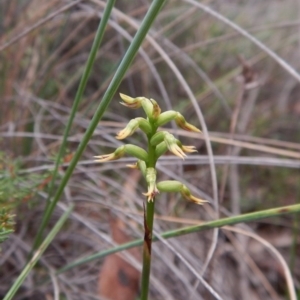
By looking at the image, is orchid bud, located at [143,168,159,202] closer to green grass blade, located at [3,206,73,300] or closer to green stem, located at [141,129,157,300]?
green stem, located at [141,129,157,300]

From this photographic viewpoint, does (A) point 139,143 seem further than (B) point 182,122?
Yes

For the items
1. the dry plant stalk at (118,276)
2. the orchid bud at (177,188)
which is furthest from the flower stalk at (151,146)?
the dry plant stalk at (118,276)

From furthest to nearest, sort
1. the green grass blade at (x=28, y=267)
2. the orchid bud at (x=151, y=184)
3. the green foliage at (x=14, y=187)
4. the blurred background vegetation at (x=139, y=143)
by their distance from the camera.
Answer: the blurred background vegetation at (x=139, y=143) < the green foliage at (x=14, y=187) < the green grass blade at (x=28, y=267) < the orchid bud at (x=151, y=184)

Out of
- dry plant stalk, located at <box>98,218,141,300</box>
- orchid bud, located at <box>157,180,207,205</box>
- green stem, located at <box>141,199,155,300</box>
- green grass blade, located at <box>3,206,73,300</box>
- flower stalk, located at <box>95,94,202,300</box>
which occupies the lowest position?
dry plant stalk, located at <box>98,218,141,300</box>

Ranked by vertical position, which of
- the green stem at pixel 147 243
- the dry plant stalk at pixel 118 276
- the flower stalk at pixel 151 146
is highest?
the flower stalk at pixel 151 146

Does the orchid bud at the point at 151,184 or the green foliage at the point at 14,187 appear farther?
the green foliage at the point at 14,187

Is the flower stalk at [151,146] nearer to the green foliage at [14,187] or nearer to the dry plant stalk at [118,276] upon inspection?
the green foliage at [14,187]

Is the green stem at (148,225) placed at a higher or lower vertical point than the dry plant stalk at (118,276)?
higher

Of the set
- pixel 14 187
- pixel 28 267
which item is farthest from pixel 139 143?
pixel 28 267

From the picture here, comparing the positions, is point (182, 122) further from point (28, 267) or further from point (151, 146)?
point (28, 267)

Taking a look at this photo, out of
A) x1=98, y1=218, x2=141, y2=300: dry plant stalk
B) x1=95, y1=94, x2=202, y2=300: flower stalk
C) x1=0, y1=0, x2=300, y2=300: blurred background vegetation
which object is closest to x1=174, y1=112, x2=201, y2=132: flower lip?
x1=95, y1=94, x2=202, y2=300: flower stalk
